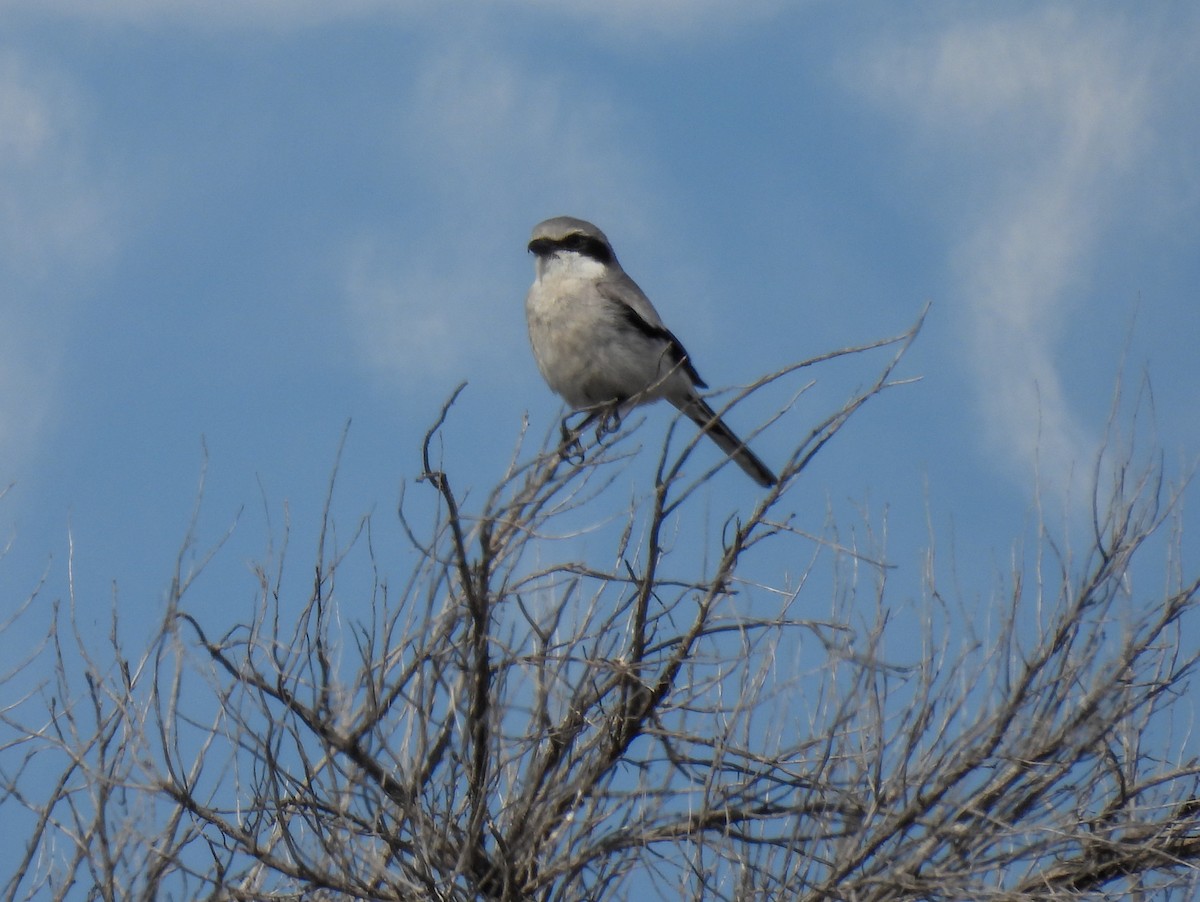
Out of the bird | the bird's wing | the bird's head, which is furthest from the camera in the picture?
the bird's head

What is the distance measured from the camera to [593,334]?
6570 millimetres

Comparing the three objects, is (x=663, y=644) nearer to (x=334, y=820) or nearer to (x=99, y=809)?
(x=334, y=820)

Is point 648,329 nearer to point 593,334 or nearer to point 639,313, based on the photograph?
point 639,313

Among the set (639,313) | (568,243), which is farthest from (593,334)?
(568,243)

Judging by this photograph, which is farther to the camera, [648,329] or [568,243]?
[568,243]

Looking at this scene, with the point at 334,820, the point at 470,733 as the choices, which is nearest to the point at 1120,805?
the point at 470,733

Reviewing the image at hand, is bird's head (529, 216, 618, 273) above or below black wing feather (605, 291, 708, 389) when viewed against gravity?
above

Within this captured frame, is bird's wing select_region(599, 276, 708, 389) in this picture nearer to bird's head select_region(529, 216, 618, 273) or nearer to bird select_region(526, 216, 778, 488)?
bird select_region(526, 216, 778, 488)

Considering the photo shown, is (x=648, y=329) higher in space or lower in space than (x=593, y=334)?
higher

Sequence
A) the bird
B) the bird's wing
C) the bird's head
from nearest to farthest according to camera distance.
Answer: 1. the bird
2. the bird's wing
3. the bird's head

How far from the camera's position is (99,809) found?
4430 millimetres

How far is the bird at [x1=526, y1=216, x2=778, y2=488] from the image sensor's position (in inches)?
259

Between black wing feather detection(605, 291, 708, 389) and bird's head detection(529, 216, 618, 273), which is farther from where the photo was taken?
bird's head detection(529, 216, 618, 273)

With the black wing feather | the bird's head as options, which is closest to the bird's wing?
the black wing feather
